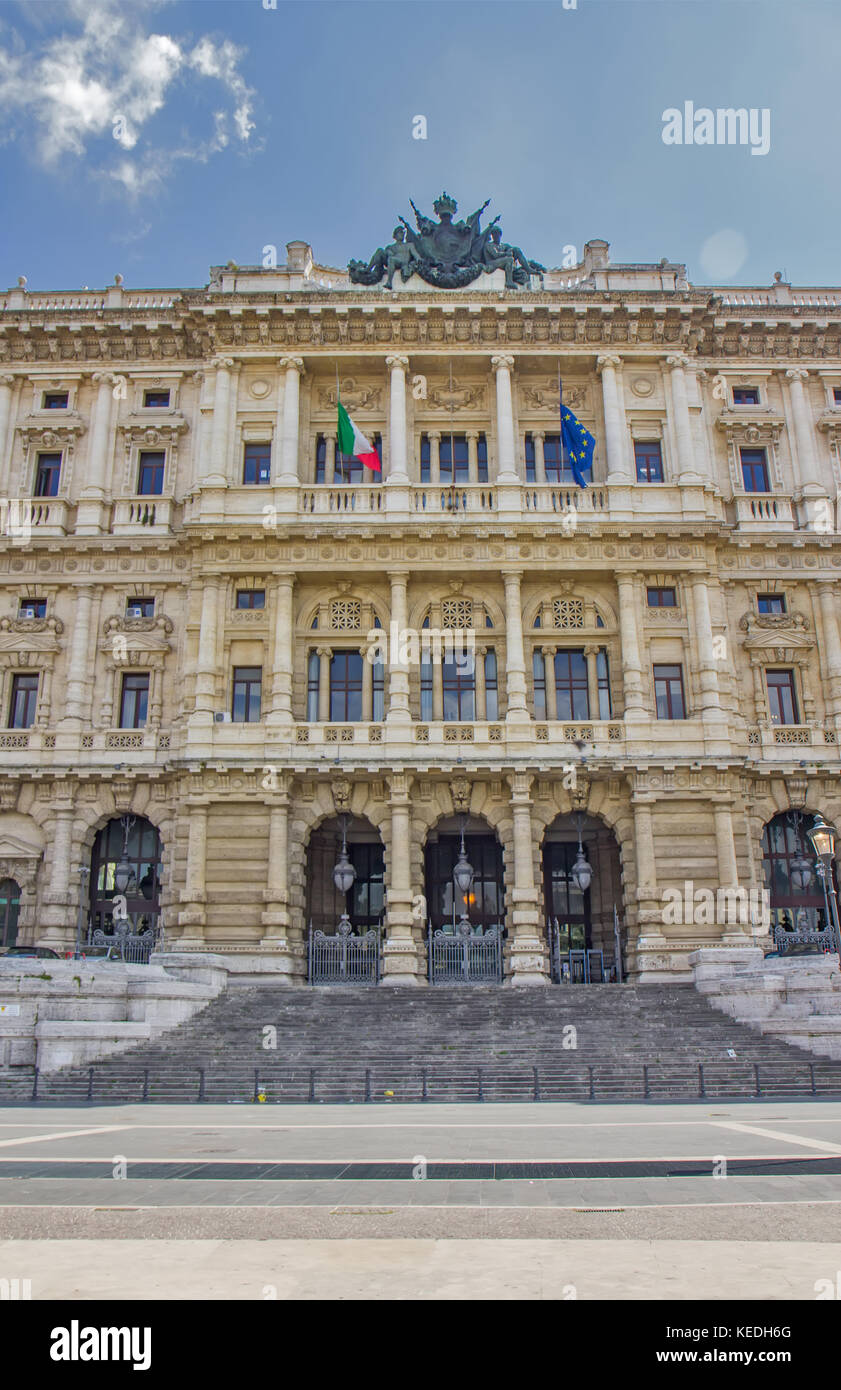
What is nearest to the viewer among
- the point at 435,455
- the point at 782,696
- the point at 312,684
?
the point at 312,684

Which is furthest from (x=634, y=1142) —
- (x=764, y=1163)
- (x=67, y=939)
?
(x=67, y=939)

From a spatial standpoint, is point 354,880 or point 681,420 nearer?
point 354,880

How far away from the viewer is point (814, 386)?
39438 mm

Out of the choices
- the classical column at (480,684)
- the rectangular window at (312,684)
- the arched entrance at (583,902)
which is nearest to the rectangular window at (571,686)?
the classical column at (480,684)

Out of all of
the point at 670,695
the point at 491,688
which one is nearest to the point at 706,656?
the point at 670,695

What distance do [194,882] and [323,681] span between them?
25.5 feet

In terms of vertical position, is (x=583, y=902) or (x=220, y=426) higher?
(x=220, y=426)

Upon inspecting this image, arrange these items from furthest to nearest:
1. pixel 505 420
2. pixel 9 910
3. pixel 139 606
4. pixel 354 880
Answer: pixel 505 420 < pixel 139 606 < pixel 354 880 < pixel 9 910

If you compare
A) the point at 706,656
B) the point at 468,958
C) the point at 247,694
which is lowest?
the point at 468,958

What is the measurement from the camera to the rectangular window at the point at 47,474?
38.6 meters

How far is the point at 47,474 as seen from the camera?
3888cm

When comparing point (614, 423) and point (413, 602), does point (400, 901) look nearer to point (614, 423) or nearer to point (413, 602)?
point (413, 602)

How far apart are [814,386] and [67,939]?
32365mm
